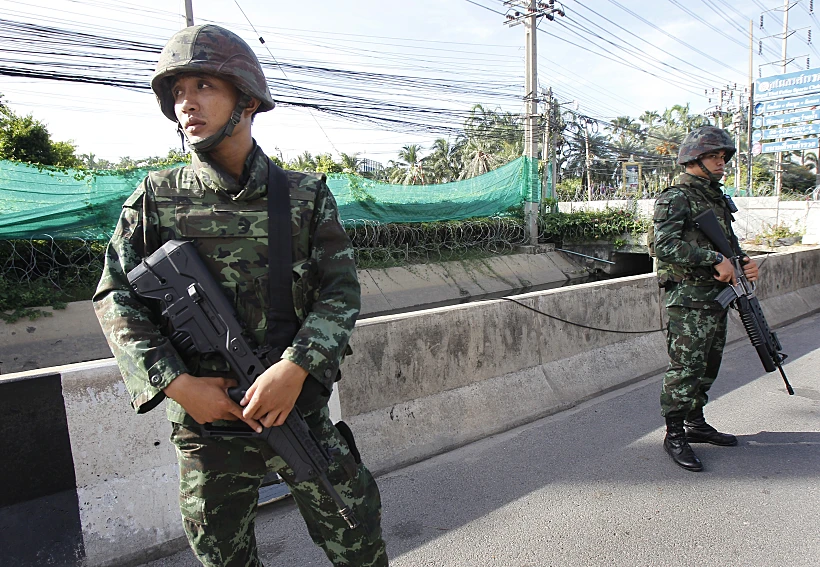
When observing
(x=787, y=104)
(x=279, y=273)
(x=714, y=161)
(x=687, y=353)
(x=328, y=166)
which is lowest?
(x=687, y=353)

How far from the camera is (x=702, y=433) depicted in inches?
140

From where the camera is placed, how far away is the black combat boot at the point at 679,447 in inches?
125

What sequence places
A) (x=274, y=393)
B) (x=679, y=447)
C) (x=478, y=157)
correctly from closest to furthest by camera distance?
(x=274, y=393) < (x=679, y=447) < (x=478, y=157)

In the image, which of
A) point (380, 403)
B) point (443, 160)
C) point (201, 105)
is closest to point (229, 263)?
point (201, 105)

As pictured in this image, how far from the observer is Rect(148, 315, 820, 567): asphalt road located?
2418 mm

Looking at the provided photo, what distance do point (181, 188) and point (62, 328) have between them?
8638 millimetres

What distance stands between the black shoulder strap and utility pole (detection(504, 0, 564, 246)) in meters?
14.8

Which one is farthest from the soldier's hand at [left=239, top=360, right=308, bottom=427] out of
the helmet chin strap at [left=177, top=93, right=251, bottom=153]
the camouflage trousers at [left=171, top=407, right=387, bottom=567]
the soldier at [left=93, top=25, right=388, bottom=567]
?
the helmet chin strap at [left=177, top=93, right=251, bottom=153]

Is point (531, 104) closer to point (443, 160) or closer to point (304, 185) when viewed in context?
point (304, 185)

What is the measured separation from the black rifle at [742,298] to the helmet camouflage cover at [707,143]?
37 centimetres

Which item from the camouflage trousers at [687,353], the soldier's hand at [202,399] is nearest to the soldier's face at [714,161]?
the camouflage trousers at [687,353]

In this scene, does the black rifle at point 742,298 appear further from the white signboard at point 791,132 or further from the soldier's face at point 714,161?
the white signboard at point 791,132

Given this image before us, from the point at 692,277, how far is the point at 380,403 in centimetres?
208

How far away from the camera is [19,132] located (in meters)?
12.7
